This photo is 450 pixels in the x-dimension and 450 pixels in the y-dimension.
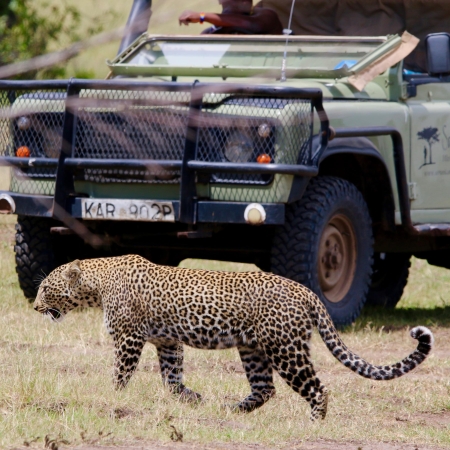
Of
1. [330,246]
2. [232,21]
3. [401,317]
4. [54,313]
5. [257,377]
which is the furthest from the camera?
[232,21]

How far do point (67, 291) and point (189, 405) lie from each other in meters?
0.88

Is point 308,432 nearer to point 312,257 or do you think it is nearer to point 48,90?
point 312,257

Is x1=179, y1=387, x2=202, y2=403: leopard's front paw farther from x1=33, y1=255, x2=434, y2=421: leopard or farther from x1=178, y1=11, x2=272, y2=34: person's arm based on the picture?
x1=178, y1=11, x2=272, y2=34: person's arm

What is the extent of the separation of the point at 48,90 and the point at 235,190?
1.33 meters

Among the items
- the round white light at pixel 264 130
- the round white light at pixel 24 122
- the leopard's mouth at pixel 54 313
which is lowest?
the leopard's mouth at pixel 54 313

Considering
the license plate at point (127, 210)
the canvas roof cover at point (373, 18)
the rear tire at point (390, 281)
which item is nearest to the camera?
the license plate at point (127, 210)

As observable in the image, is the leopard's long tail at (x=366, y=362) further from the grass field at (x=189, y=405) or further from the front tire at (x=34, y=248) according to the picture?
the front tire at (x=34, y=248)

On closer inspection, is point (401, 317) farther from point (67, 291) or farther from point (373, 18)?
point (67, 291)

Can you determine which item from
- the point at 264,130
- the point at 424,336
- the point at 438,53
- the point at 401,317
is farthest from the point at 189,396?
the point at 401,317

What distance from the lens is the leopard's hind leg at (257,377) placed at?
13.9 feet

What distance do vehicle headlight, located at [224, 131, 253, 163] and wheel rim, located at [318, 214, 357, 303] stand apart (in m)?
0.79

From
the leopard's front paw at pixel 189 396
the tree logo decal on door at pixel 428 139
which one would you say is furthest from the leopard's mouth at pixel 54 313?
the tree logo decal on door at pixel 428 139

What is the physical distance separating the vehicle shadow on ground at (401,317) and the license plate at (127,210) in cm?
150

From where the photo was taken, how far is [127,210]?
5.70 metres
